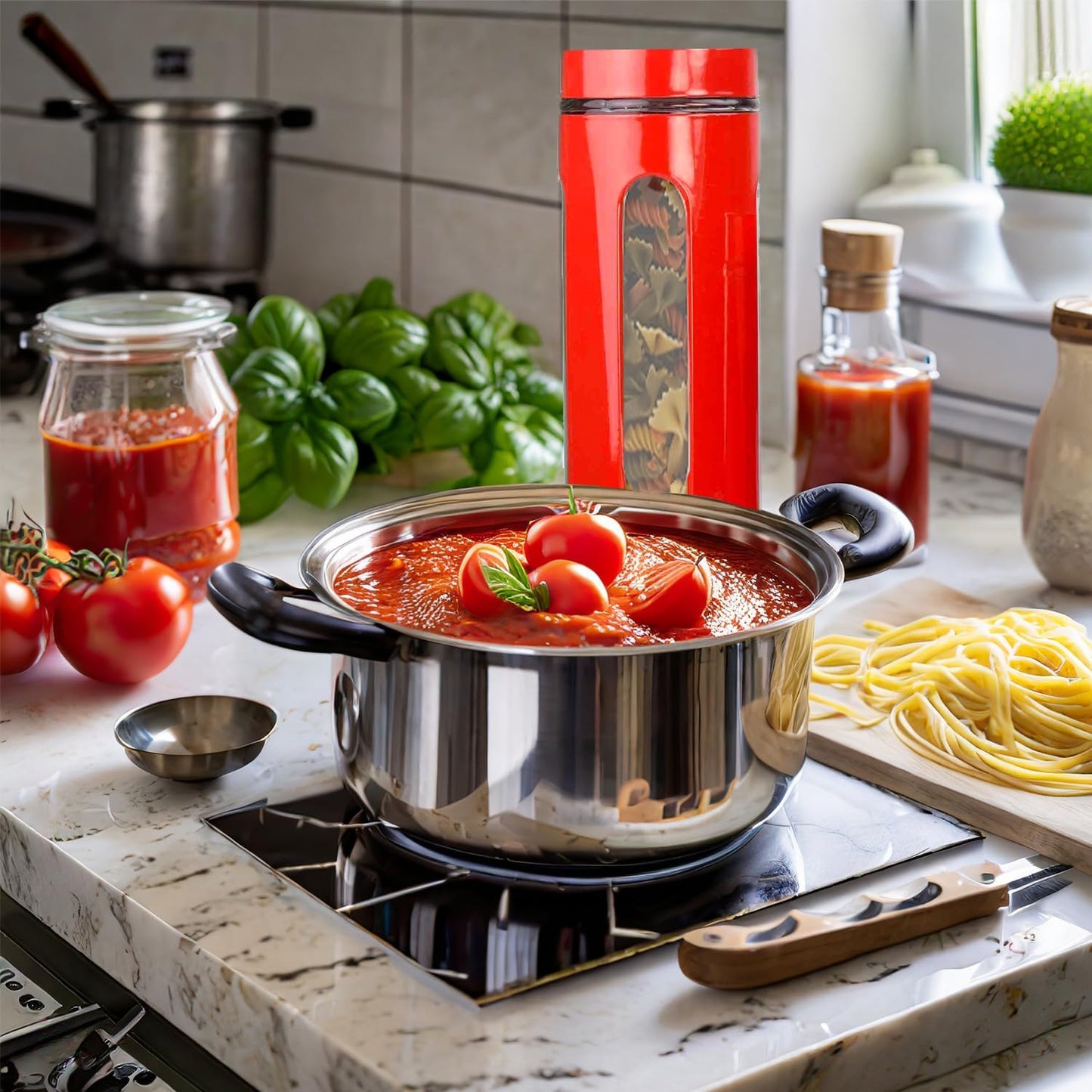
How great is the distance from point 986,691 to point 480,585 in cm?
40

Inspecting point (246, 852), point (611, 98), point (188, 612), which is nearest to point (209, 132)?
point (611, 98)

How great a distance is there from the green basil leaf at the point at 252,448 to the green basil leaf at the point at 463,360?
20 centimetres

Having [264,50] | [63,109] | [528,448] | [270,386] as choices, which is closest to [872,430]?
[528,448]

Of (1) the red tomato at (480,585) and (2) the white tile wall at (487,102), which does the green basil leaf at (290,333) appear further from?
(1) the red tomato at (480,585)

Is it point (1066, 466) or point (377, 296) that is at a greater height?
point (377, 296)

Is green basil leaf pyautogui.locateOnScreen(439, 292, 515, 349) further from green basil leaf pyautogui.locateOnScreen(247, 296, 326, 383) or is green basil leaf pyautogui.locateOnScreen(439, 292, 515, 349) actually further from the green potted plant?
the green potted plant

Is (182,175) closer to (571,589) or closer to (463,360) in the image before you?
(463,360)

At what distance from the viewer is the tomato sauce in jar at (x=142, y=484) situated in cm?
130

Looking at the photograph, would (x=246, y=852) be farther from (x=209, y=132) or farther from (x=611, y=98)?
(x=209, y=132)

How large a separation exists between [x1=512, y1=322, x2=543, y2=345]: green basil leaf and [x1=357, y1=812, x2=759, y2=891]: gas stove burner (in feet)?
3.19

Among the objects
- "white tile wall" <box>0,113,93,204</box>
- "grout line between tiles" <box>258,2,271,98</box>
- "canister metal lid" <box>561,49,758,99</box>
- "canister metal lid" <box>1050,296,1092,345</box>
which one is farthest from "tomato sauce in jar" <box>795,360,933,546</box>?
"white tile wall" <box>0,113,93,204</box>

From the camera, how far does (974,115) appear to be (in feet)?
5.99

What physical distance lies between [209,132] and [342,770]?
4.60 feet

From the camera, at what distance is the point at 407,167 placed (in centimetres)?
228
